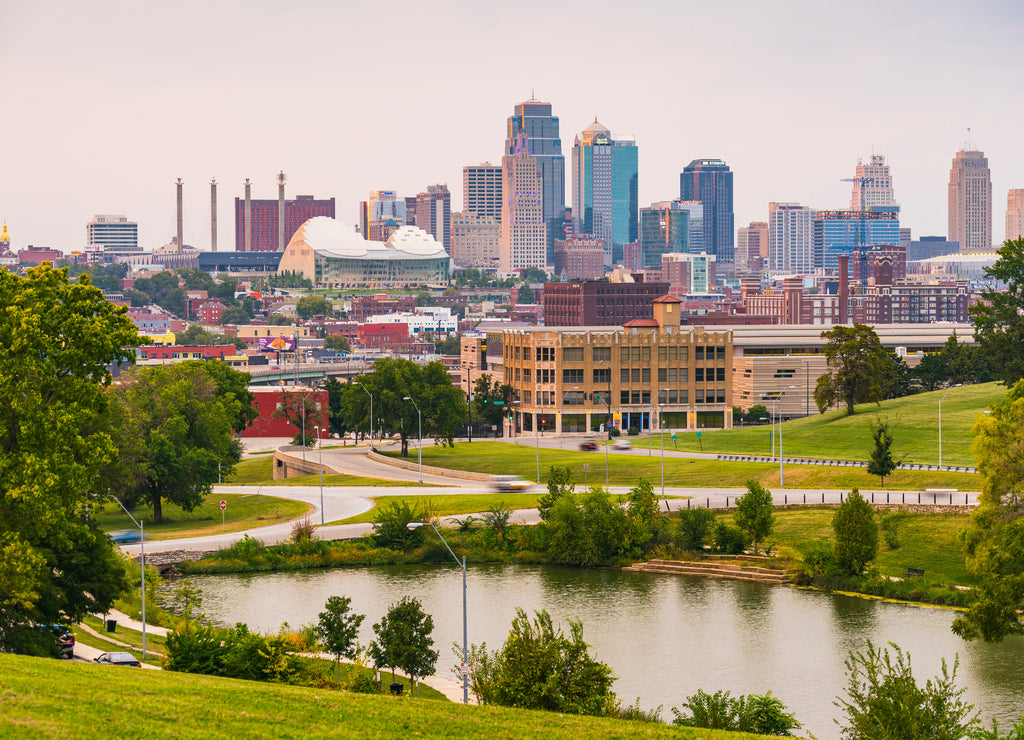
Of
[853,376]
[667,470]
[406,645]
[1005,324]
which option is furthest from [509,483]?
[406,645]

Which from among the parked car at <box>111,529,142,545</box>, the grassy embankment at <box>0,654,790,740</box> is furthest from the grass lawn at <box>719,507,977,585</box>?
the grassy embankment at <box>0,654,790,740</box>

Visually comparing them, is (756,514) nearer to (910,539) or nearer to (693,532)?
(693,532)

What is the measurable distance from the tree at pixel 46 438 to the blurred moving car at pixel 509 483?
44987 mm

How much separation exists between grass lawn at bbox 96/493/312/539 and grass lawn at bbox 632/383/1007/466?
37.2m

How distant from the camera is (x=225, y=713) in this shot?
101 ft

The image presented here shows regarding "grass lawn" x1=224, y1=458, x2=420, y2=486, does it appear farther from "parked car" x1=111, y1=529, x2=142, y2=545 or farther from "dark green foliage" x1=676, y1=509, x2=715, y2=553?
"dark green foliage" x1=676, y1=509, x2=715, y2=553

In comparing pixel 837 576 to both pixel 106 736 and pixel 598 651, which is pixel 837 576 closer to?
pixel 598 651

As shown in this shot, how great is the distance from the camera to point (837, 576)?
6669cm

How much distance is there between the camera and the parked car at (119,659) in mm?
45188

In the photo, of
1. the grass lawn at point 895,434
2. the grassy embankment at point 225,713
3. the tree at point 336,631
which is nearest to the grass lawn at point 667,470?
the grass lawn at point 895,434

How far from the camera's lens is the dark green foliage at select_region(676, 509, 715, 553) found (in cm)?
7375

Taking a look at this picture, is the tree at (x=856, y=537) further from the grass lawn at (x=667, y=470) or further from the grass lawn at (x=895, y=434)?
the grass lawn at (x=895, y=434)

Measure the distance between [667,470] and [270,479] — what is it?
34.1 metres

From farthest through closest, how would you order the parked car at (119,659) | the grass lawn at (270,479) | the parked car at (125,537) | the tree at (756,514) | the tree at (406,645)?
the grass lawn at (270,479)
the parked car at (125,537)
the tree at (756,514)
the parked car at (119,659)
the tree at (406,645)
